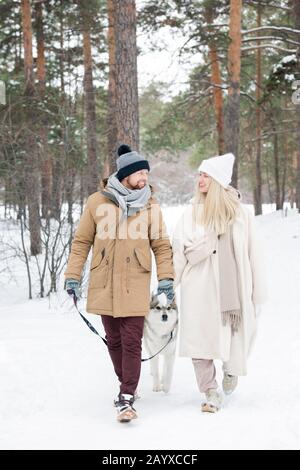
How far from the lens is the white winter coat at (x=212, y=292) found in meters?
4.29

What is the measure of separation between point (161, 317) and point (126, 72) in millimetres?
4056

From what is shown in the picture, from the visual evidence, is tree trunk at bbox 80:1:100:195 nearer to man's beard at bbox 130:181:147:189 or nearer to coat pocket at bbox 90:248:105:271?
man's beard at bbox 130:181:147:189

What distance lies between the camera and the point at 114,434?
12.6 feet

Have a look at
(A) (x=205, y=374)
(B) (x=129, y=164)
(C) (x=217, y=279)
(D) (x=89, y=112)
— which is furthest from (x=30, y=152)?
(A) (x=205, y=374)

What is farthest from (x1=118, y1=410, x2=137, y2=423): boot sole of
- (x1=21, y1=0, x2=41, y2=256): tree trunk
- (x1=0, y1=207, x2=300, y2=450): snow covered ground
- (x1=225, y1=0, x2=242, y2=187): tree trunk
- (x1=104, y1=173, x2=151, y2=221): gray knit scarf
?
(x1=225, y1=0, x2=242, y2=187): tree trunk

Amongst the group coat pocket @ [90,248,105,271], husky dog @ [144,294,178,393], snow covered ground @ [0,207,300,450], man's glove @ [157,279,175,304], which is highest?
coat pocket @ [90,248,105,271]

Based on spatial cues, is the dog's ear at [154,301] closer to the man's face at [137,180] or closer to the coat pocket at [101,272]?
the coat pocket at [101,272]

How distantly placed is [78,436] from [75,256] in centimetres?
129

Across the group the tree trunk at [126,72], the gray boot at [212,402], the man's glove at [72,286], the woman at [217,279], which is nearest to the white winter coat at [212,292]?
the woman at [217,279]

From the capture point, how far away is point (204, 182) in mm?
4430

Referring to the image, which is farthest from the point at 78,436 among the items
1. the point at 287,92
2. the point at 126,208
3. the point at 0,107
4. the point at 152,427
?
the point at 287,92

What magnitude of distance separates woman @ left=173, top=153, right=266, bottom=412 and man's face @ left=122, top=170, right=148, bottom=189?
16.8 inches

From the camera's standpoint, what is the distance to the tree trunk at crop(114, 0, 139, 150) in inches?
295

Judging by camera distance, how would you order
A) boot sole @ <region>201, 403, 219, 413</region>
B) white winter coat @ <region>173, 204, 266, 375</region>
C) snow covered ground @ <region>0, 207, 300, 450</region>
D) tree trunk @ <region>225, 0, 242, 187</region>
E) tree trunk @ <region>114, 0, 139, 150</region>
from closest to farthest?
snow covered ground @ <region>0, 207, 300, 450</region>, boot sole @ <region>201, 403, 219, 413</region>, white winter coat @ <region>173, 204, 266, 375</region>, tree trunk @ <region>114, 0, 139, 150</region>, tree trunk @ <region>225, 0, 242, 187</region>
